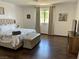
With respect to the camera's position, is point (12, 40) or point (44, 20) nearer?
point (12, 40)

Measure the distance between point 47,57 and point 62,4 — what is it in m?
5.03

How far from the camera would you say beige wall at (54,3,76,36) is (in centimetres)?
706

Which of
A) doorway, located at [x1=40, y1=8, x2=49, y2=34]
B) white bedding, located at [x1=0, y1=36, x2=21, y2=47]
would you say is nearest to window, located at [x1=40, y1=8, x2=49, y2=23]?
doorway, located at [x1=40, y1=8, x2=49, y2=34]

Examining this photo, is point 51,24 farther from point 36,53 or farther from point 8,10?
point 36,53

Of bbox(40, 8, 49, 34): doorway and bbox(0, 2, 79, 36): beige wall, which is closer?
bbox(0, 2, 79, 36): beige wall

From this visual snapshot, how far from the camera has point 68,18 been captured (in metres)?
7.24

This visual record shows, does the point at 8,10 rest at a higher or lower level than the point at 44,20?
higher

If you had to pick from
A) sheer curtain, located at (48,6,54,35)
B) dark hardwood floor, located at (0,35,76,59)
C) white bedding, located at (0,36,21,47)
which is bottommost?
dark hardwood floor, located at (0,35,76,59)

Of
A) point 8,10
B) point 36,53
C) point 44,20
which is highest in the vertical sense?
point 8,10

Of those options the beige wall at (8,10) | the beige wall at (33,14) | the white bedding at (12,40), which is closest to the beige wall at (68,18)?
the beige wall at (33,14)

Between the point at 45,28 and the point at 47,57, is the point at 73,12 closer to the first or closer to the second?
the point at 45,28

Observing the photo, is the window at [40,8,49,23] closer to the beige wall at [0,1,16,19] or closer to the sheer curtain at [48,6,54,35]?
the sheer curtain at [48,6,54,35]

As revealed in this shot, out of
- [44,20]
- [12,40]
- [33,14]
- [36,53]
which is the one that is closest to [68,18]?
[44,20]

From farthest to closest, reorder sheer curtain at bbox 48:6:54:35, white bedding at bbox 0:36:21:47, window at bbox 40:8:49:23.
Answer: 1. window at bbox 40:8:49:23
2. sheer curtain at bbox 48:6:54:35
3. white bedding at bbox 0:36:21:47
